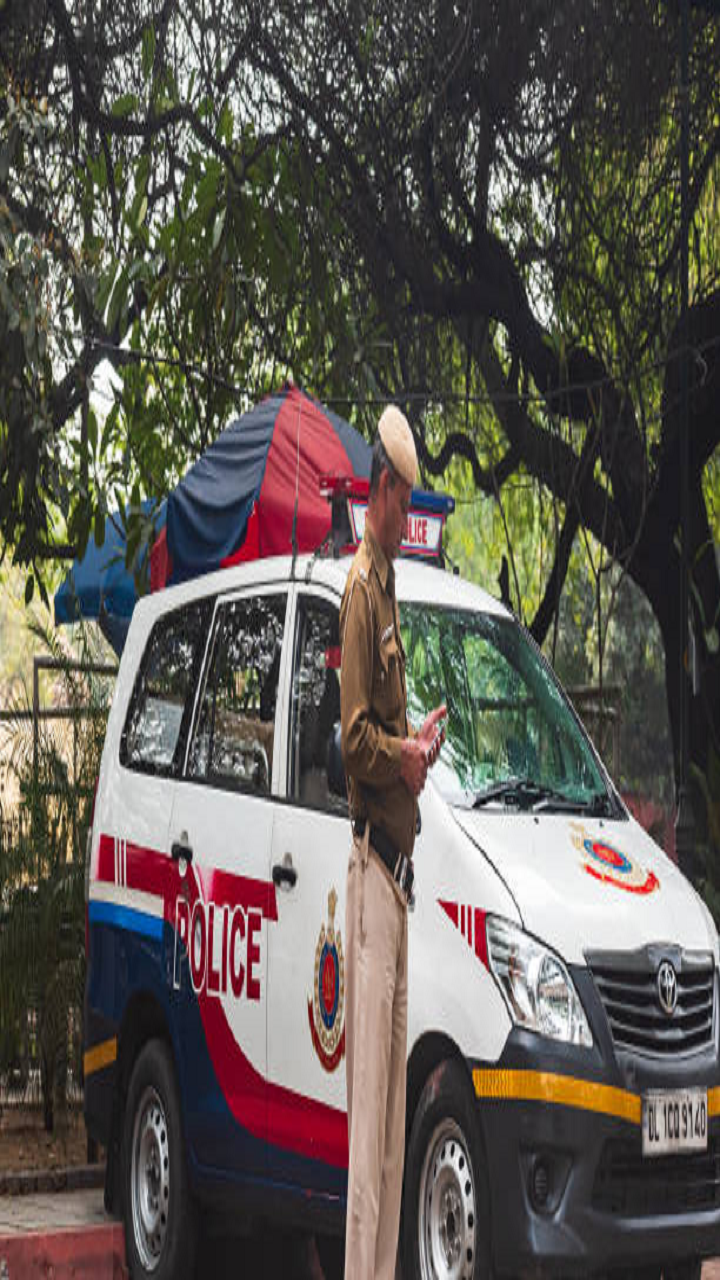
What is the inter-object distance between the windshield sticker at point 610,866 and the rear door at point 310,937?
0.71 metres

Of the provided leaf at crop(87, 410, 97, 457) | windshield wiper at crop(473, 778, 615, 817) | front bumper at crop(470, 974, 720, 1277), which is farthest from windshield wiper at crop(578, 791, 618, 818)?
leaf at crop(87, 410, 97, 457)

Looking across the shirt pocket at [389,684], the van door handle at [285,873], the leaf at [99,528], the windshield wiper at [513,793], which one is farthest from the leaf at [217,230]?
the shirt pocket at [389,684]

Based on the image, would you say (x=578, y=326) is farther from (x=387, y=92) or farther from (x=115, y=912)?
(x=115, y=912)

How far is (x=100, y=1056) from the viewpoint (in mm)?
9070

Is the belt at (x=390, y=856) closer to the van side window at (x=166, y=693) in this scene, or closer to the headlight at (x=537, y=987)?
the headlight at (x=537, y=987)

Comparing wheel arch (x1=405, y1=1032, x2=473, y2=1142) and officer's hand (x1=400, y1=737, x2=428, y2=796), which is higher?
officer's hand (x1=400, y1=737, x2=428, y2=796)

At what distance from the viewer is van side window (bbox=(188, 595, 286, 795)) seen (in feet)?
26.8

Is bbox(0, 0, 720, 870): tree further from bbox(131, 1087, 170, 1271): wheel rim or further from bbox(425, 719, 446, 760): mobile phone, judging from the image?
bbox(425, 719, 446, 760): mobile phone

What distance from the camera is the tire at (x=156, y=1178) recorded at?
325 inches

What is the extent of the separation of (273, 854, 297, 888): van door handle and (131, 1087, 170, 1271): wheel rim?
1.20 meters

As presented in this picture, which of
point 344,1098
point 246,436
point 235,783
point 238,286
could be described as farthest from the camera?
point 238,286

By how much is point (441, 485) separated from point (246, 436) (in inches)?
449

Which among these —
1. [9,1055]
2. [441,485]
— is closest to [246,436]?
[9,1055]

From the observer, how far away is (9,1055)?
10523 millimetres
